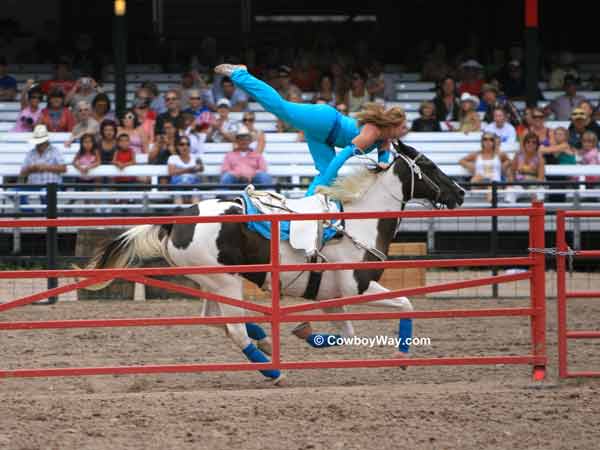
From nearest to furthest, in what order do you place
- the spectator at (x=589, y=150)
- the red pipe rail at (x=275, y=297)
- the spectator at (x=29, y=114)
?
1. the red pipe rail at (x=275, y=297)
2. the spectator at (x=589, y=150)
3. the spectator at (x=29, y=114)

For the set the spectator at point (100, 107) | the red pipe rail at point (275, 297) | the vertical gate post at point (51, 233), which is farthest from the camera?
the spectator at point (100, 107)

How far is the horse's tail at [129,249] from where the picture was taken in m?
7.54

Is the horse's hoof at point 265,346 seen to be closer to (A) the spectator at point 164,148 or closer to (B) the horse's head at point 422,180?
(B) the horse's head at point 422,180

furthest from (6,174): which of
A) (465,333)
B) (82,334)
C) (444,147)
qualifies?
(465,333)

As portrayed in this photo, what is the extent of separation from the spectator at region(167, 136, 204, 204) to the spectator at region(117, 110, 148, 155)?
0.91m

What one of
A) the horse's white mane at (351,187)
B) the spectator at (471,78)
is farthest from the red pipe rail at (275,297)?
the spectator at (471,78)

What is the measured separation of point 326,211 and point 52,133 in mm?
8043

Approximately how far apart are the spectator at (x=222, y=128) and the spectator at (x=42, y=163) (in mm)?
2103

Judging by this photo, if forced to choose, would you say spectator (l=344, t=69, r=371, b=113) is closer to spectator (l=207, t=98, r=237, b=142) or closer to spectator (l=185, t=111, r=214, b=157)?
spectator (l=207, t=98, r=237, b=142)

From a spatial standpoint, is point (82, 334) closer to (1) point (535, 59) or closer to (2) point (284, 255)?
(2) point (284, 255)

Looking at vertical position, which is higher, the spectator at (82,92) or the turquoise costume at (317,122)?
the spectator at (82,92)

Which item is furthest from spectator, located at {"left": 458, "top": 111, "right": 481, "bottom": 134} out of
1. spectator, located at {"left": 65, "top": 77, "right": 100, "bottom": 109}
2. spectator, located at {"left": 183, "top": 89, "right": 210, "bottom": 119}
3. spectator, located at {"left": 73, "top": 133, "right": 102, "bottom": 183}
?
spectator, located at {"left": 65, "top": 77, "right": 100, "bottom": 109}

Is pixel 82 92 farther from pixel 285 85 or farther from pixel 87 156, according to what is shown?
pixel 285 85

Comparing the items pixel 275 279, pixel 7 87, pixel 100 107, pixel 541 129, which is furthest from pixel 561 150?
pixel 275 279
